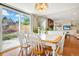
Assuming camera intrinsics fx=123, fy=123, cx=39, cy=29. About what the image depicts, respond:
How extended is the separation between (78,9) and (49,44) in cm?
62

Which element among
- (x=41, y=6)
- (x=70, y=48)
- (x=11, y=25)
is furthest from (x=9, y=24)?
(x=70, y=48)

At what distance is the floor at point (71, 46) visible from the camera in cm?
168

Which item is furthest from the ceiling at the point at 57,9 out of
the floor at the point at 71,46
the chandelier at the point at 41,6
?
the floor at the point at 71,46

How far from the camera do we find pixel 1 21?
1631 millimetres

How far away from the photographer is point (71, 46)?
171 centimetres

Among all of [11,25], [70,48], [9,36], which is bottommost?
[70,48]

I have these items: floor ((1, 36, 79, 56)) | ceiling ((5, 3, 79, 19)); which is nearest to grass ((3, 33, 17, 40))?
floor ((1, 36, 79, 56))

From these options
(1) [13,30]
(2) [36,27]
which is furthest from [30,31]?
(1) [13,30]

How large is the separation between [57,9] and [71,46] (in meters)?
0.55

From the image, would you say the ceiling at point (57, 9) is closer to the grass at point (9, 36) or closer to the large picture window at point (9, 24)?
the large picture window at point (9, 24)

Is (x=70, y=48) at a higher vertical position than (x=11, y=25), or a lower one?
lower

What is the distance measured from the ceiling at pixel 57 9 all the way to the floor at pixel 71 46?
32 cm

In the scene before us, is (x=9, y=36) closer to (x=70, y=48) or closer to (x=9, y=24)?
(x=9, y=24)

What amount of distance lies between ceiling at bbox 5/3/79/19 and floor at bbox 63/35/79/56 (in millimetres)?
319
